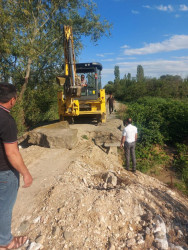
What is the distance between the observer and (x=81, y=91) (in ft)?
29.9

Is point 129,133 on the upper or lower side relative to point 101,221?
upper

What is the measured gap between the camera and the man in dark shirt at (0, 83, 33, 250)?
6.00 ft

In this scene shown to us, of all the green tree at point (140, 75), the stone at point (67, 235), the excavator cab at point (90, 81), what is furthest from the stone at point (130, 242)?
the green tree at point (140, 75)

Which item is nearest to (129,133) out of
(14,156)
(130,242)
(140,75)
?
(130,242)

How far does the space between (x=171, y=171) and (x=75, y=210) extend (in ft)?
20.9

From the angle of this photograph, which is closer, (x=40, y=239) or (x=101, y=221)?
(x=40, y=239)

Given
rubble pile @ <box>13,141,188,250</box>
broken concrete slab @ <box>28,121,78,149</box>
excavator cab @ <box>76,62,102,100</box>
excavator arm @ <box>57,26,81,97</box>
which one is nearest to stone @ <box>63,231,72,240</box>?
rubble pile @ <box>13,141,188,250</box>

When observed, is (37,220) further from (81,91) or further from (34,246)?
(81,91)

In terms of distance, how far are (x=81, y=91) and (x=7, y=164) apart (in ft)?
24.7

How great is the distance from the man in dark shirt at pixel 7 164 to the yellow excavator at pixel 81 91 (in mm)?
5177

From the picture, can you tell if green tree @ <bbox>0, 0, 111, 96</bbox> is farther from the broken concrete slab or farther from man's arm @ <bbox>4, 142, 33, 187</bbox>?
man's arm @ <bbox>4, 142, 33, 187</bbox>

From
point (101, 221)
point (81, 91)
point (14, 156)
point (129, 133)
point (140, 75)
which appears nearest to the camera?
point (14, 156)

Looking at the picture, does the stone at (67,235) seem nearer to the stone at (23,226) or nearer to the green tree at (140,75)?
the stone at (23,226)

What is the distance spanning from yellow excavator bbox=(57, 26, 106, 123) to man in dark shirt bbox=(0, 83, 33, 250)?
5177 millimetres
